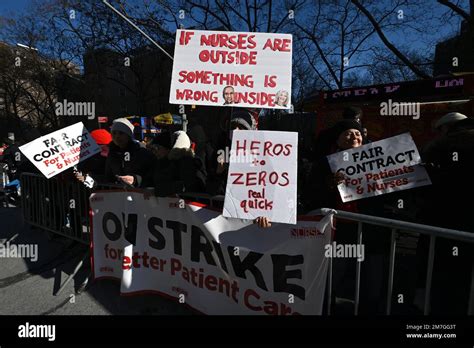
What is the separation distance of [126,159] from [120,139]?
0.24 meters

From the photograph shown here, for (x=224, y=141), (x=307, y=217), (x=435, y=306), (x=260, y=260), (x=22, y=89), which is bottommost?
(x=435, y=306)

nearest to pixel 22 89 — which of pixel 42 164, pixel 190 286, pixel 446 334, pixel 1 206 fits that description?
pixel 1 206

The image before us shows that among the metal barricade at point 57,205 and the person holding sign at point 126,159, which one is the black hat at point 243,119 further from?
the metal barricade at point 57,205

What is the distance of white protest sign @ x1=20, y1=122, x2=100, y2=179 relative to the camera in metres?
3.23

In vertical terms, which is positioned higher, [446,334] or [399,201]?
[399,201]

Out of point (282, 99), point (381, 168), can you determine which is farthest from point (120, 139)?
point (381, 168)

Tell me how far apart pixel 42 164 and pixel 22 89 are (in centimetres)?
2822

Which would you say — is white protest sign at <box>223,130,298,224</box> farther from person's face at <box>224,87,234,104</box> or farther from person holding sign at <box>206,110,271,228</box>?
person holding sign at <box>206,110,271,228</box>

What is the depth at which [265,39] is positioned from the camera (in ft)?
8.52

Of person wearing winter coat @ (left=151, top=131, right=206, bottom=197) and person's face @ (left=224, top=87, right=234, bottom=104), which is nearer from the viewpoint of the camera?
person's face @ (left=224, top=87, right=234, bottom=104)

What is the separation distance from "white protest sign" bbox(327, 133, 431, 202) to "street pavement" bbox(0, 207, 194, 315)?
187cm

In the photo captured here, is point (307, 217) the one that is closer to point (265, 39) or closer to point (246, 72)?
point (246, 72)

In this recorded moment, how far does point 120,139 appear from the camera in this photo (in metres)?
3.50

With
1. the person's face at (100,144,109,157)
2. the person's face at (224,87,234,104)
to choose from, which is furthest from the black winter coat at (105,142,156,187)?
the person's face at (224,87,234,104)
